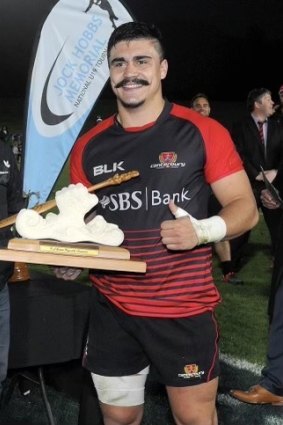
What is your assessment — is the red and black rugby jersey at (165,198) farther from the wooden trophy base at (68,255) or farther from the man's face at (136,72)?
the wooden trophy base at (68,255)

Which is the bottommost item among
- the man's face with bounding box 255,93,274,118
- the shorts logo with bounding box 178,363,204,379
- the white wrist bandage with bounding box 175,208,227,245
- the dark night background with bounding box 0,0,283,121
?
the shorts logo with bounding box 178,363,204,379

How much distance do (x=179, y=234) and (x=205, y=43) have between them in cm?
3080

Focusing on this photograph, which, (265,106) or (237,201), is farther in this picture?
(265,106)

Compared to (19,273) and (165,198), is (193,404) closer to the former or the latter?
(165,198)

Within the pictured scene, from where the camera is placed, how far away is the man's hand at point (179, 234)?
2.12m

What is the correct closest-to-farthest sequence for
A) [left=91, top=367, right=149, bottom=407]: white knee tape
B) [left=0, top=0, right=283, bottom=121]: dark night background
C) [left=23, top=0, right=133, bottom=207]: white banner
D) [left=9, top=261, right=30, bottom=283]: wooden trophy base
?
[left=91, top=367, right=149, bottom=407]: white knee tape < [left=9, top=261, right=30, bottom=283]: wooden trophy base < [left=23, top=0, right=133, bottom=207]: white banner < [left=0, top=0, right=283, bottom=121]: dark night background

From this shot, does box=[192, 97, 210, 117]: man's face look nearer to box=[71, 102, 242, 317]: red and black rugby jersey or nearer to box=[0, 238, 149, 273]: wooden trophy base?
box=[71, 102, 242, 317]: red and black rugby jersey

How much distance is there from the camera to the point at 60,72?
4.94m

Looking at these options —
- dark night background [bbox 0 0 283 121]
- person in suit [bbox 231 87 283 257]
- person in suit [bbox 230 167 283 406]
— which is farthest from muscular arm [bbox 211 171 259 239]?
dark night background [bbox 0 0 283 121]

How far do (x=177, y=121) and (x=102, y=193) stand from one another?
37cm

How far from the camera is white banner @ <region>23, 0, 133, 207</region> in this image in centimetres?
491

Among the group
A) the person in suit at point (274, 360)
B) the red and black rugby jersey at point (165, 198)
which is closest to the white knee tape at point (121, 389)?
the red and black rugby jersey at point (165, 198)

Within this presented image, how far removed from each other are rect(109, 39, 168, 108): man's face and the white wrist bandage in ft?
1.61

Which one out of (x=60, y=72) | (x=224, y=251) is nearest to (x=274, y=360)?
(x=60, y=72)
